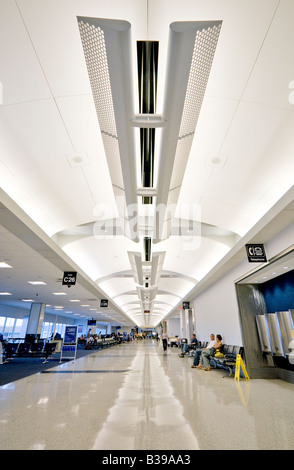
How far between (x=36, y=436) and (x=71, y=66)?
442 centimetres

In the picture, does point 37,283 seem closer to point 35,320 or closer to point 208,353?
point 35,320

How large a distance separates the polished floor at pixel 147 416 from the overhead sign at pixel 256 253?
273 centimetres

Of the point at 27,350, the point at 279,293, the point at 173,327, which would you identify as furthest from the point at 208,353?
the point at 173,327

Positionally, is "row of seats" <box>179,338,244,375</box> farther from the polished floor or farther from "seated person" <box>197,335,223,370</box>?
the polished floor

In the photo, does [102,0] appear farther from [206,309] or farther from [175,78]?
[206,309]

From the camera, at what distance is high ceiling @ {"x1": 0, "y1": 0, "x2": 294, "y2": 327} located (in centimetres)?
228

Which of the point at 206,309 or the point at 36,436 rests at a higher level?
the point at 206,309

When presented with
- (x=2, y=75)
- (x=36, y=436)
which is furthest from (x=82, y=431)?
(x=2, y=75)

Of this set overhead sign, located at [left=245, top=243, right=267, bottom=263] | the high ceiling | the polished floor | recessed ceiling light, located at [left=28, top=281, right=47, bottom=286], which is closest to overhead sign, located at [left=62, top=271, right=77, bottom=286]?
the high ceiling

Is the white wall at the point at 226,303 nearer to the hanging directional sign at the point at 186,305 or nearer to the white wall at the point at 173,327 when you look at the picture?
the hanging directional sign at the point at 186,305

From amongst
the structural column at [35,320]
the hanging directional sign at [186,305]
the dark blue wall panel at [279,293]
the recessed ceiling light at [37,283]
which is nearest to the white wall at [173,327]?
the hanging directional sign at [186,305]

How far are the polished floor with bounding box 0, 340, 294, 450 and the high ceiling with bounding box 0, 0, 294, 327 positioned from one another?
3.30 meters

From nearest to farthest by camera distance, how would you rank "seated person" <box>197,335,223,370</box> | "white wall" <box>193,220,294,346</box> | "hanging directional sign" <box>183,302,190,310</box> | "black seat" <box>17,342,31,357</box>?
1. "white wall" <box>193,220,294,346</box>
2. "seated person" <box>197,335,223,370</box>
3. "black seat" <box>17,342,31,357</box>
4. "hanging directional sign" <box>183,302,190,310</box>
